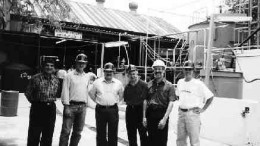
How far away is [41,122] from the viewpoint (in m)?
5.60

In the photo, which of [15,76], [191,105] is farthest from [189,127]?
[15,76]

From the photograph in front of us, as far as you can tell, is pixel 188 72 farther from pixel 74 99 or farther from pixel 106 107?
pixel 74 99

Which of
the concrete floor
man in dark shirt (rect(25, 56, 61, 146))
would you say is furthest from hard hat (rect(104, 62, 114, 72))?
the concrete floor

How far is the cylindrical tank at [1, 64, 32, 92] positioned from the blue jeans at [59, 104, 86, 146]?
15.3 m

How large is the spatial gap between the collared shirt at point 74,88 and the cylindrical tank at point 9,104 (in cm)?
647

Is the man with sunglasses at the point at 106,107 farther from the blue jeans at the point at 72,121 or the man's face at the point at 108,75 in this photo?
the blue jeans at the point at 72,121

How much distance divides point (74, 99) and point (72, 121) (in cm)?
44

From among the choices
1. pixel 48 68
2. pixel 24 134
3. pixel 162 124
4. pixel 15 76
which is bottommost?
pixel 24 134

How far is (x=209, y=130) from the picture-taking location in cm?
873

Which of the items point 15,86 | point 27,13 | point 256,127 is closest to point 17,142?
point 27,13

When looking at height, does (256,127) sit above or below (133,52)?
below

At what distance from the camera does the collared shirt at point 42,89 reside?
18.2ft

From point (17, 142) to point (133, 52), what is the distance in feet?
55.3

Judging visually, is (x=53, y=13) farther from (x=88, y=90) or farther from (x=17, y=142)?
(x=17, y=142)
